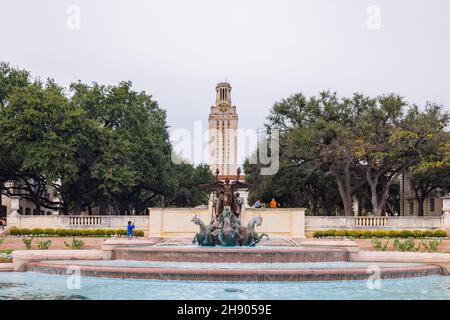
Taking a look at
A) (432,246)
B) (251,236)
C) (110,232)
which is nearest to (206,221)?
(110,232)

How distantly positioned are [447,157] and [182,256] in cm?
2755

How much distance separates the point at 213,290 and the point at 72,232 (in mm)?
24684

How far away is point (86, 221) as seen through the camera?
137 feet

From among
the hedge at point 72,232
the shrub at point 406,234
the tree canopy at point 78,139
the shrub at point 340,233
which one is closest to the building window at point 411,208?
the tree canopy at point 78,139

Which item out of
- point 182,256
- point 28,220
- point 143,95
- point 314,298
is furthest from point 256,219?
point 143,95

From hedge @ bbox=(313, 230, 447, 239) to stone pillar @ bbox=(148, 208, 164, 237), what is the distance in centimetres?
1020

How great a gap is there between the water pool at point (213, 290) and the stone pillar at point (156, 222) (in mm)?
21578

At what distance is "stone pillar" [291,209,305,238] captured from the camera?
4044 centimetres

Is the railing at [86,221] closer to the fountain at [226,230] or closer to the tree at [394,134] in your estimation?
the fountain at [226,230]

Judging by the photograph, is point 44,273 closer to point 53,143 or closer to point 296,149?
point 53,143

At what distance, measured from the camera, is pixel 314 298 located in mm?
15203

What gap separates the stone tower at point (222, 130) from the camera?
14362cm

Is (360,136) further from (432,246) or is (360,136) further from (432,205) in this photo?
(432,205)

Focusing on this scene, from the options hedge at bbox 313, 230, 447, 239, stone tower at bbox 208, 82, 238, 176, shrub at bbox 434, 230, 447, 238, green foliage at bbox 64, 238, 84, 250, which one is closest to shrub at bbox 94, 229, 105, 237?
green foliage at bbox 64, 238, 84, 250
